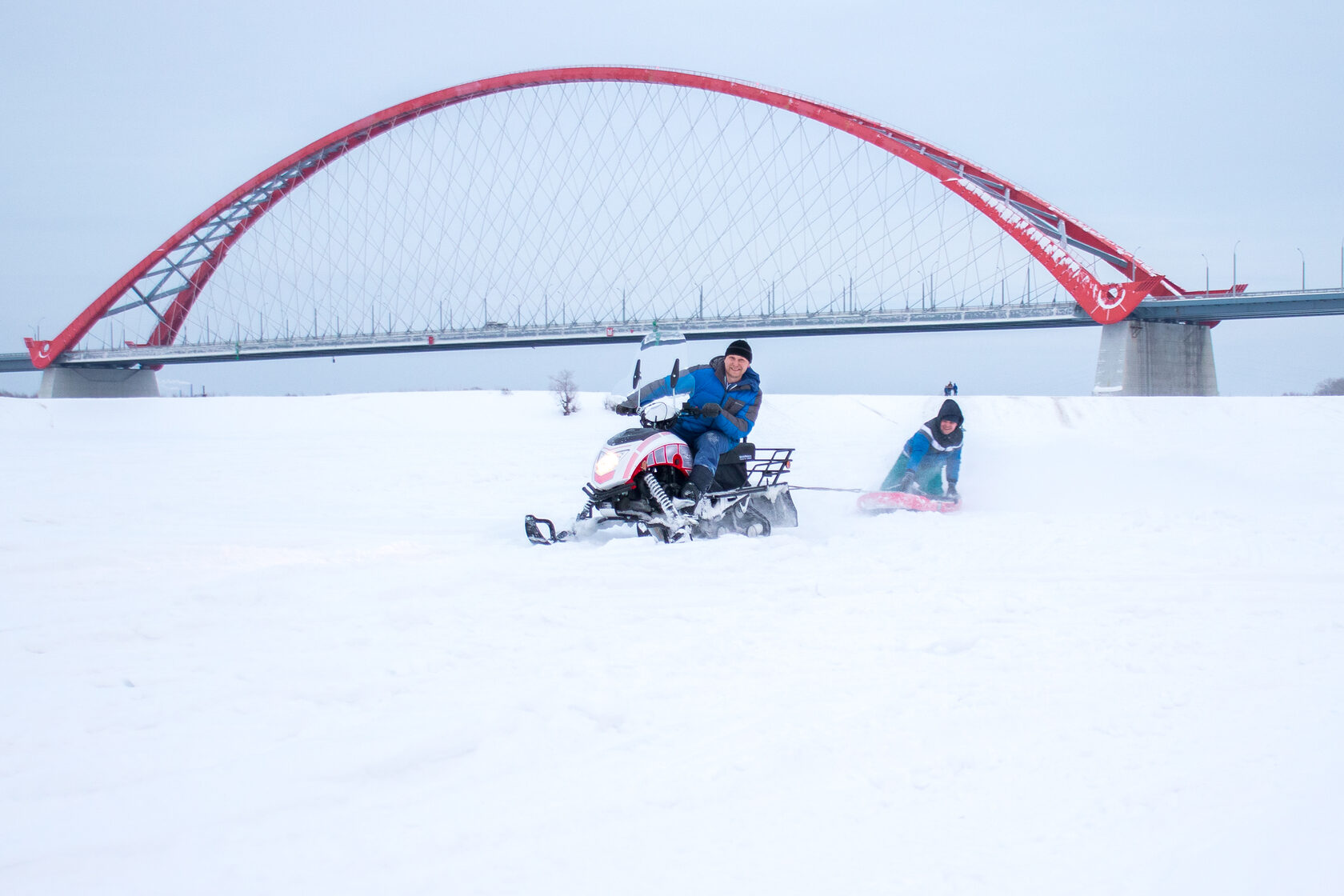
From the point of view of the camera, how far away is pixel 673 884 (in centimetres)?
175

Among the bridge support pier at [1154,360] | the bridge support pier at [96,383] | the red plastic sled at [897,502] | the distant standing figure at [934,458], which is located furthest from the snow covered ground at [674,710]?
the bridge support pier at [96,383]

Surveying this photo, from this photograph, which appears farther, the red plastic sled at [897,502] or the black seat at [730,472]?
the red plastic sled at [897,502]

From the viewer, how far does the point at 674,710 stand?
2637 mm

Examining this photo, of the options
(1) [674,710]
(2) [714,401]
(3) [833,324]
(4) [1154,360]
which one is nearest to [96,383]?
(3) [833,324]

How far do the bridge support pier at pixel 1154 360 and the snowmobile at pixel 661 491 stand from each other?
31.0 meters

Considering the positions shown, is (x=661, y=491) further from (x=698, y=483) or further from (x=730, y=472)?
(x=730, y=472)

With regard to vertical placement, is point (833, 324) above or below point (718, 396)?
above

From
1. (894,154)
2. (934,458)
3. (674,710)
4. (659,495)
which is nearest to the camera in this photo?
(674,710)

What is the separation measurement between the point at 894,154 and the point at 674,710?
111 feet

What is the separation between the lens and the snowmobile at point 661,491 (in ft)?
19.1

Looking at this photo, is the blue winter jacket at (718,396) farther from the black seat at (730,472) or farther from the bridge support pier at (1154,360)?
the bridge support pier at (1154,360)

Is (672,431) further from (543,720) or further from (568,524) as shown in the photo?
(543,720)

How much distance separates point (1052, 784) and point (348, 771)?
5.83ft

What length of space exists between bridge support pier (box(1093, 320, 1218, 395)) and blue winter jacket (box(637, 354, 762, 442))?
3071cm
